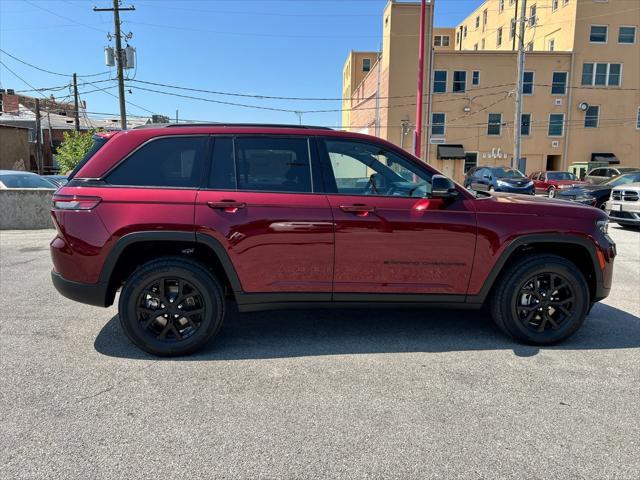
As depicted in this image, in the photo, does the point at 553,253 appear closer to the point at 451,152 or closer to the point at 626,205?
the point at 626,205

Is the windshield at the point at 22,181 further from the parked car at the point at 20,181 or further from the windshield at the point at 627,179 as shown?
the windshield at the point at 627,179

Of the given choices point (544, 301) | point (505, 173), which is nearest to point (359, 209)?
point (544, 301)

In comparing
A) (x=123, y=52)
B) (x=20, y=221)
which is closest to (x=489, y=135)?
(x=123, y=52)

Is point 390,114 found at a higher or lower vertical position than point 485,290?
higher

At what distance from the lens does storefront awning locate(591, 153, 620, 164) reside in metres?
37.1

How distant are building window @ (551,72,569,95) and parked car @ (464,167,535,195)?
60.2 feet

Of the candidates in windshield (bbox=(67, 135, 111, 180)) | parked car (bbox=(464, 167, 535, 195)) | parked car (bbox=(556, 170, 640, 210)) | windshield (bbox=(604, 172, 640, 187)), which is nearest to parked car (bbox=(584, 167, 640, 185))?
parked car (bbox=(464, 167, 535, 195))

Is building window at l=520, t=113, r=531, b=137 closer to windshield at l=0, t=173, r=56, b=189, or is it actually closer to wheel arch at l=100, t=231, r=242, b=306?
windshield at l=0, t=173, r=56, b=189

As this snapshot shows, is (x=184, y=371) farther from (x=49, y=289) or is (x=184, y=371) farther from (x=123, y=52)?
(x=123, y=52)

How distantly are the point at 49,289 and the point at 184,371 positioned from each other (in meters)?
3.33

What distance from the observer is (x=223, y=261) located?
3770 millimetres

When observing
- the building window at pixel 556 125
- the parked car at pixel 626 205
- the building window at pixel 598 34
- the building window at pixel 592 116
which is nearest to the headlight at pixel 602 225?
the parked car at pixel 626 205

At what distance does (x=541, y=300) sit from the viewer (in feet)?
13.4

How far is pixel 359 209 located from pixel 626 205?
35.2 feet
